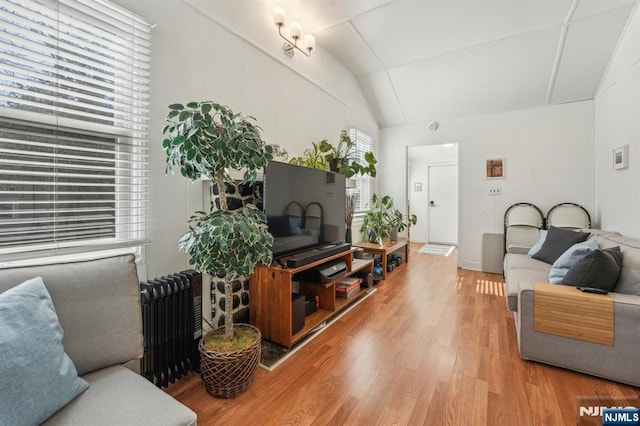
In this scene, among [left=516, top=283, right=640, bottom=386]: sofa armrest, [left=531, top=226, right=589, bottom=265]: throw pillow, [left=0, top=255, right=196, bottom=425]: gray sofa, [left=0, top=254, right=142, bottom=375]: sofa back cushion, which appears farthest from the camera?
[left=531, top=226, right=589, bottom=265]: throw pillow

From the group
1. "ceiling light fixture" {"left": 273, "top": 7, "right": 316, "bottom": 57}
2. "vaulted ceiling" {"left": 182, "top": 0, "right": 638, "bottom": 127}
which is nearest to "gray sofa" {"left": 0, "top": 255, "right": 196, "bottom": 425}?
"vaulted ceiling" {"left": 182, "top": 0, "right": 638, "bottom": 127}

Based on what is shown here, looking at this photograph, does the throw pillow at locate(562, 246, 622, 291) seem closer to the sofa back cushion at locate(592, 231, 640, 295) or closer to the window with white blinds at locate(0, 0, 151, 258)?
the sofa back cushion at locate(592, 231, 640, 295)

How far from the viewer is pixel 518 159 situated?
4070mm

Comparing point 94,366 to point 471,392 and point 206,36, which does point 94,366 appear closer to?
point 471,392

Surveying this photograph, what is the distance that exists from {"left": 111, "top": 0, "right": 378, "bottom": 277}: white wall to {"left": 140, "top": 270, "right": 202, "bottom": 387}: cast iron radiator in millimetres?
301

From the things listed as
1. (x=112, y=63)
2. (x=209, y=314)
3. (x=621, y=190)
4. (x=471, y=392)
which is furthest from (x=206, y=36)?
(x=621, y=190)

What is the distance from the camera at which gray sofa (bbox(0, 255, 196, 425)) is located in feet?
3.00

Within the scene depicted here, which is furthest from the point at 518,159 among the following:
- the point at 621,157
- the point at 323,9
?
the point at 323,9

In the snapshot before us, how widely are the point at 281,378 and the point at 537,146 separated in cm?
452

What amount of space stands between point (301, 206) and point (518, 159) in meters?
3.64

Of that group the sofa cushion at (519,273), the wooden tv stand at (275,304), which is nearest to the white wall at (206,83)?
the wooden tv stand at (275,304)

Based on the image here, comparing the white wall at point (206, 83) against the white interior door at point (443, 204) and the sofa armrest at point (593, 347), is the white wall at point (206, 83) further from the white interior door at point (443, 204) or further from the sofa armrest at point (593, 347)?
the white interior door at point (443, 204)

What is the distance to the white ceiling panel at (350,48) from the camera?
3193 millimetres
